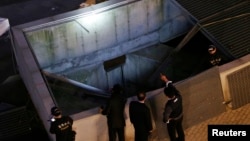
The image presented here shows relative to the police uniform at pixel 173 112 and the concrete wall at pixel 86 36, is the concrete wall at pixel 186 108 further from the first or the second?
the concrete wall at pixel 86 36

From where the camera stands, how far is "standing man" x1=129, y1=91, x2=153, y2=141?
8.63 m

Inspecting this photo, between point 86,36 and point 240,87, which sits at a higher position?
point 86,36

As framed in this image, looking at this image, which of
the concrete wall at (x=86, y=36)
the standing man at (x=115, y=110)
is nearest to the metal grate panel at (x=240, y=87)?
the standing man at (x=115, y=110)

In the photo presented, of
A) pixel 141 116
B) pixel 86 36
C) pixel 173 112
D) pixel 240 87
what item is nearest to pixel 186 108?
pixel 173 112

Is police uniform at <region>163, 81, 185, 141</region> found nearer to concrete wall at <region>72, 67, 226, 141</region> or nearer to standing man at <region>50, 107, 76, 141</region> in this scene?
concrete wall at <region>72, 67, 226, 141</region>

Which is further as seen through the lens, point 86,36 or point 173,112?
point 86,36

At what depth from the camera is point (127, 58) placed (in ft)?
44.2

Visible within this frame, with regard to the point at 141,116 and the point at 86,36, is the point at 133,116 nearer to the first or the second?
the point at 141,116

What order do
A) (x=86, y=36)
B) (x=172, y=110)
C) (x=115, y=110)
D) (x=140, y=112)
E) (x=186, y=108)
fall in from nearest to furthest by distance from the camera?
(x=140, y=112) < (x=172, y=110) < (x=115, y=110) < (x=186, y=108) < (x=86, y=36)

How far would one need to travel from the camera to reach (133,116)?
876 centimetres

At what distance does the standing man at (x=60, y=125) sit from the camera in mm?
8406

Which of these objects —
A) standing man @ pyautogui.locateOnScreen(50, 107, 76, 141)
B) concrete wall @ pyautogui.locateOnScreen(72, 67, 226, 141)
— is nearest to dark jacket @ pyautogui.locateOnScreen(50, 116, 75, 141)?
standing man @ pyautogui.locateOnScreen(50, 107, 76, 141)

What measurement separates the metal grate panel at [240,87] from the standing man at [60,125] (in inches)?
147

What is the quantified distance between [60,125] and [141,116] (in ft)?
4.71
